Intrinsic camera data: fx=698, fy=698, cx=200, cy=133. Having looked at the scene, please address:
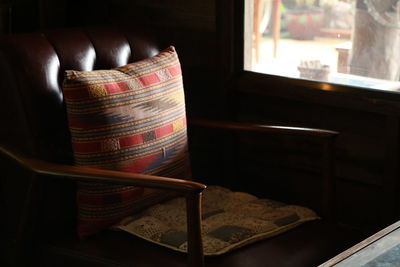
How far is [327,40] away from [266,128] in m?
0.37

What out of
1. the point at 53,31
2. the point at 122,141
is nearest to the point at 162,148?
the point at 122,141

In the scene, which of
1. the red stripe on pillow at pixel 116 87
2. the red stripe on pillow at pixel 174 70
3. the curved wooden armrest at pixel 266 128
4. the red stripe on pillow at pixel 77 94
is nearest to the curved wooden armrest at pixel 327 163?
the curved wooden armrest at pixel 266 128

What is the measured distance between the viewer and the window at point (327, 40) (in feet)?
6.93

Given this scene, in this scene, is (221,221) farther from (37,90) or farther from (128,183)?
(37,90)

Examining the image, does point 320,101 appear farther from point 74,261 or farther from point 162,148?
point 74,261

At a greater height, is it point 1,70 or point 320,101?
point 1,70

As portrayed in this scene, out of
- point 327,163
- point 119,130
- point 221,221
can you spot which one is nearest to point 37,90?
point 119,130

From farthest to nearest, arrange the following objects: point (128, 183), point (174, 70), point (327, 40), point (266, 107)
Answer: point (266, 107) < point (327, 40) < point (174, 70) < point (128, 183)

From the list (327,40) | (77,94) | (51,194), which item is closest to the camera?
(77,94)

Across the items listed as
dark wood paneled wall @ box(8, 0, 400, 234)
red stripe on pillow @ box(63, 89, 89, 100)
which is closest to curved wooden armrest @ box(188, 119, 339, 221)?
dark wood paneled wall @ box(8, 0, 400, 234)

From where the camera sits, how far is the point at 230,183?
2.47 metres

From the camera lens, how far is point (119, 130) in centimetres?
186

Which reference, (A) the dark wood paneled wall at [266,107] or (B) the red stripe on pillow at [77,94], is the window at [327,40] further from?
(B) the red stripe on pillow at [77,94]

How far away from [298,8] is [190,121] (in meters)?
0.51
